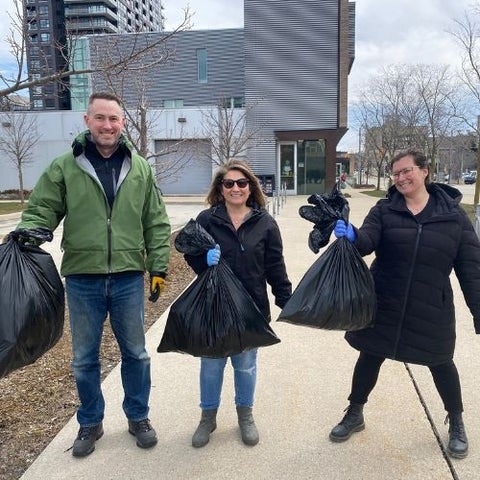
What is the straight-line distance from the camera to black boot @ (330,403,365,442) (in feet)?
8.87

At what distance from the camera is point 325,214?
2586 mm

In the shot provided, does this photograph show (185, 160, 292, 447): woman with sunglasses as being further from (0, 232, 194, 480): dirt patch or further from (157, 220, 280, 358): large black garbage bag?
(0, 232, 194, 480): dirt patch

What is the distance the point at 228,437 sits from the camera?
276 cm

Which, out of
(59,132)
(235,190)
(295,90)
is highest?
(295,90)

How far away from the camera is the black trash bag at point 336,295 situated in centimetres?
246

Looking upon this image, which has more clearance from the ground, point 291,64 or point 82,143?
point 291,64

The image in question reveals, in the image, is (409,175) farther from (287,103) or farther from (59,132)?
(59,132)

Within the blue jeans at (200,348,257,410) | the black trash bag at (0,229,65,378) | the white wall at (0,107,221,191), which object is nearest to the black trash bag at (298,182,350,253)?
the blue jeans at (200,348,257,410)

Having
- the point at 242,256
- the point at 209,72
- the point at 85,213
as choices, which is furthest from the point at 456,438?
the point at 209,72

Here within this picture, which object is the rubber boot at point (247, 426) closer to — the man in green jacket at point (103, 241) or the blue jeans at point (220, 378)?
the blue jeans at point (220, 378)

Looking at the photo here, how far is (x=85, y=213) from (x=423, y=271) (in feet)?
6.03

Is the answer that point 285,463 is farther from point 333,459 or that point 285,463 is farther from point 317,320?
point 317,320

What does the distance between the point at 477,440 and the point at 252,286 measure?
5.12 feet

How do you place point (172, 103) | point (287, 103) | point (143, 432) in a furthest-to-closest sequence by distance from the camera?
point (172, 103), point (287, 103), point (143, 432)
